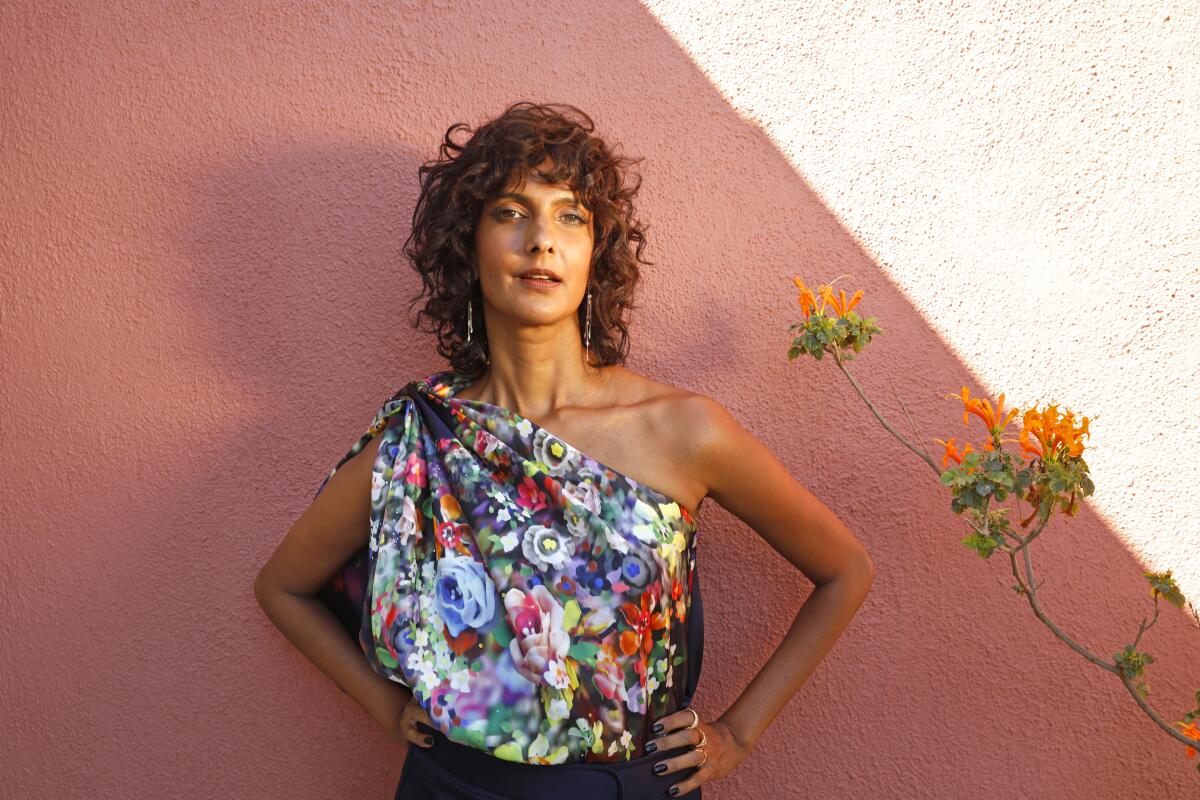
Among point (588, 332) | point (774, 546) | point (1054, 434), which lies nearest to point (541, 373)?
point (588, 332)

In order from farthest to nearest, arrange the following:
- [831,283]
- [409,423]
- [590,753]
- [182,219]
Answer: [182,219]
[831,283]
[409,423]
[590,753]

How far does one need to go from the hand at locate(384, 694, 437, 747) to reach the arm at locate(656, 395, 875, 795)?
1.31 feet

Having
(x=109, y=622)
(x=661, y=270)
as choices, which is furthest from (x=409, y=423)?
(x=109, y=622)

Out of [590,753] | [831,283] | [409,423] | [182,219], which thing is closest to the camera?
[590,753]

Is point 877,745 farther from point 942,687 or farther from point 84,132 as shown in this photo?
point 84,132

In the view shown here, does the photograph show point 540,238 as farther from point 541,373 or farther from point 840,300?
point 840,300

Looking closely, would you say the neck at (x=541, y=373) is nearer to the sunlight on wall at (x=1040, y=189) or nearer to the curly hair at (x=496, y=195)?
the curly hair at (x=496, y=195)

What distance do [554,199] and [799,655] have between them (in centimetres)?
84

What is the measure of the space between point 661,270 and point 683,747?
838 millimetres

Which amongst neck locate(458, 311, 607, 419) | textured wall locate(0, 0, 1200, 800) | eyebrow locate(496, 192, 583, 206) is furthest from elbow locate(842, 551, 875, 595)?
eyebrow locate(496, 192, 583, 206)

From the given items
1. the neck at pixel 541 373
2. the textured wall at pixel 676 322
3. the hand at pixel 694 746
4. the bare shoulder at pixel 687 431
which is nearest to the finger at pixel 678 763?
the hand at pixel 694 746

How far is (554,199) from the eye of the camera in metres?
1.60

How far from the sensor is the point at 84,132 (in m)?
1.99

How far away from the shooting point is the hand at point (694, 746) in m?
1.53
